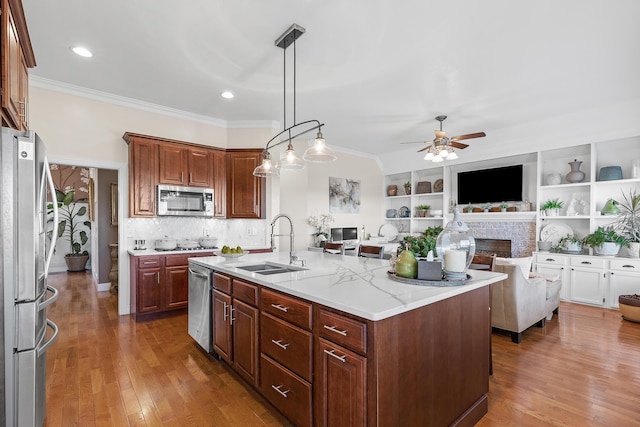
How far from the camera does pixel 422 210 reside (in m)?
7.29

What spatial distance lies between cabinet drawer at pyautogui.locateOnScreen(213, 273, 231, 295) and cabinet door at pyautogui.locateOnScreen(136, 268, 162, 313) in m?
1.76

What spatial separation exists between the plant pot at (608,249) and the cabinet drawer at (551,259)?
43 cm

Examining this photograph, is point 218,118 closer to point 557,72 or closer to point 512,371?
point 557,72

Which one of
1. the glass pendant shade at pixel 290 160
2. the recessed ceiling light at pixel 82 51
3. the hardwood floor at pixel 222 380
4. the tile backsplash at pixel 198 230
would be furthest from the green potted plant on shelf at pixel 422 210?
the recessed ceiling light at pixel 82 51

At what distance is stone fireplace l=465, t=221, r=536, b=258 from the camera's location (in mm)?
5532

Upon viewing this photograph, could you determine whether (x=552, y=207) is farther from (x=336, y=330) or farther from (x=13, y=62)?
(x=13, y=62)

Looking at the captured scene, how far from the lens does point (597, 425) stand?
1.95 m

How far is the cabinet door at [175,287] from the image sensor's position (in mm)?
4086

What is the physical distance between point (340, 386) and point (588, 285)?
5.01m

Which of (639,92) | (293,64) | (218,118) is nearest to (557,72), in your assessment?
(639,92)

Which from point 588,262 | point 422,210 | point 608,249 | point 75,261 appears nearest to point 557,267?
point 588,262

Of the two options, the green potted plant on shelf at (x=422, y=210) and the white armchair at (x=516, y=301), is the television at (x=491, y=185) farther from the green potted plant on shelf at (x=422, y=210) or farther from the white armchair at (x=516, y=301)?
the white armchair at (x=516, y=301)

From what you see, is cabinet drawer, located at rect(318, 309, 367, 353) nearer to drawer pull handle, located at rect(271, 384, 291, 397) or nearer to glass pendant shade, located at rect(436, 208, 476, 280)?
drawer pull handle, located at rect(271, 384, 291, 397)

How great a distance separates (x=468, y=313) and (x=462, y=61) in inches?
105
